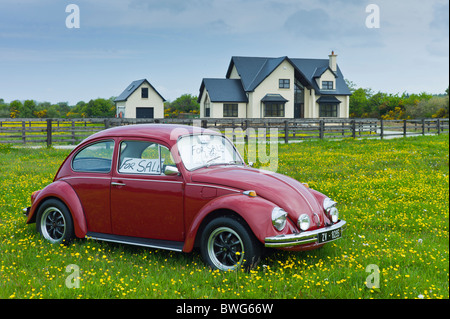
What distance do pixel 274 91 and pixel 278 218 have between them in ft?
159

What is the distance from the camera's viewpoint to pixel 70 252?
6703 mm

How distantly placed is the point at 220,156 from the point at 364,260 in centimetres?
241

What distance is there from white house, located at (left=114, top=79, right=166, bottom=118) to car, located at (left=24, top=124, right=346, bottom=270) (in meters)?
56.3

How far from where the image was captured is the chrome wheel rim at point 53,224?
23.6 ft

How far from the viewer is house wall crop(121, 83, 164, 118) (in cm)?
6294

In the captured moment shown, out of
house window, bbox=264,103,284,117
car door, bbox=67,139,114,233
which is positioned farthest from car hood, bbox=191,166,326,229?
house window, bbox=264,103,284,117

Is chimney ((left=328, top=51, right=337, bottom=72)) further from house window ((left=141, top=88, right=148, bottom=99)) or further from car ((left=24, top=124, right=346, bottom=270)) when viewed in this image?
car ((left=24, top=124, right=346, bottom=270))

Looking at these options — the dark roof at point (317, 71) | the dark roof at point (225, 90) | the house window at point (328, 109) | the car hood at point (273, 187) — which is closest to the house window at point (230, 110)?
the dark roof at point (225, 90)

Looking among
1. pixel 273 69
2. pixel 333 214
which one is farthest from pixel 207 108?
pixel 333 214

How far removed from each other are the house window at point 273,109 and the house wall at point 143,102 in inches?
702

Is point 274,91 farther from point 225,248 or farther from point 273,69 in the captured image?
point 225,248

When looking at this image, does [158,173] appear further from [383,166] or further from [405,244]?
[383,166]

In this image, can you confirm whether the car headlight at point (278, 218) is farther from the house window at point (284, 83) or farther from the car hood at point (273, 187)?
the house window at point (284, 83)
